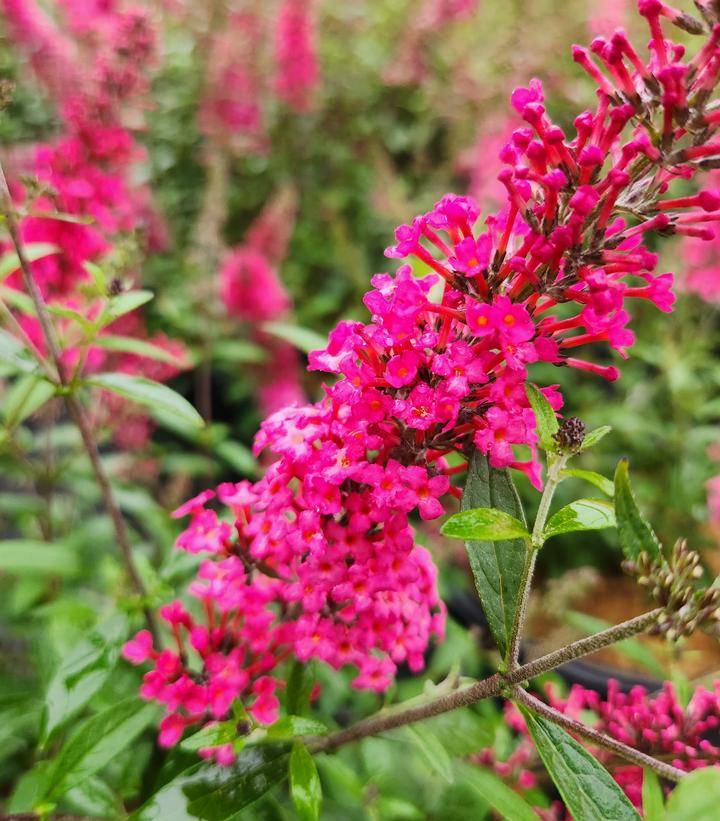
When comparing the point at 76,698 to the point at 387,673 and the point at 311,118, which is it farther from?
the point at 311,118

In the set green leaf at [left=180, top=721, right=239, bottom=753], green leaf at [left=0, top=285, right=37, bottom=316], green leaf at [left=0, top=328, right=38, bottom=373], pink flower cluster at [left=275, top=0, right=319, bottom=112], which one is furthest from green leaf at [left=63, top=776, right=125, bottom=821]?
pink flower cluster at [left=275, top=0, right=319, bottom=112]

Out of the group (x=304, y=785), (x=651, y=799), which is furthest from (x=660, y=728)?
(x=304, y=785)

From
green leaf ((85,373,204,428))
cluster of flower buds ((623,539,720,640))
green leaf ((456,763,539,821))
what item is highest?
green leaf ((85,373,204,428))

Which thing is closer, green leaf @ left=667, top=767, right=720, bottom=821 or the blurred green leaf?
green leaf @ left=667, top=767, right=720, bottom=821

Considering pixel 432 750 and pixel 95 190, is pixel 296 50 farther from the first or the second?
pixel 432 750

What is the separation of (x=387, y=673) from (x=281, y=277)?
1.96 meters

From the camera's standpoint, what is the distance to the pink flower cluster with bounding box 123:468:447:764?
2.31ft

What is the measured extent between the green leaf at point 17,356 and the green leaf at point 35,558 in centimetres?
48

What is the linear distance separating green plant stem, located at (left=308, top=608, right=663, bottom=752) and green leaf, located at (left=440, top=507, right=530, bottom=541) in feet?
0.37

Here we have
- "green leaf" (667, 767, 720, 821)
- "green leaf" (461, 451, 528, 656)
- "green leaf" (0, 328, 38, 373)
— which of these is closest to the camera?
"green leaf" (667, 767, 720, 821)

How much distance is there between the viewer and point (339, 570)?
28.5 inches

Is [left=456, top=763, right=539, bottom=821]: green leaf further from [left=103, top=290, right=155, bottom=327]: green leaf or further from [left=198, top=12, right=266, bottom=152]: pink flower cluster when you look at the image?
[left=198, top=12, right=266, bottom=152]: pink flower cluster

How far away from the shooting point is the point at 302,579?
2.43 feet

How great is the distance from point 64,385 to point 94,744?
17.5 inches
